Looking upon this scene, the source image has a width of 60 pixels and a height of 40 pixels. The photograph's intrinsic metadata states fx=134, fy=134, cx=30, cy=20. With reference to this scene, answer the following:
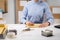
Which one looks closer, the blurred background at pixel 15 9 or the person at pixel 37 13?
the person at pixel 37 13

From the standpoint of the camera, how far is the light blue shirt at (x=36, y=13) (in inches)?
85.8

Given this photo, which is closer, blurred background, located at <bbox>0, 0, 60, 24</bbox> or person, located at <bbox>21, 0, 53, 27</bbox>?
person, located at <bbox>21, 0, 53, 27</bbox>

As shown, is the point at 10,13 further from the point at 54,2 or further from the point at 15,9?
the point at 54,2

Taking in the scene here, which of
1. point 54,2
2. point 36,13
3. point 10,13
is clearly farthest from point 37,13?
point 10,13

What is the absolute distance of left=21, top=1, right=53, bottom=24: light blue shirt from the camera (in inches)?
85.8

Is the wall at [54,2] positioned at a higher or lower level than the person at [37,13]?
higher

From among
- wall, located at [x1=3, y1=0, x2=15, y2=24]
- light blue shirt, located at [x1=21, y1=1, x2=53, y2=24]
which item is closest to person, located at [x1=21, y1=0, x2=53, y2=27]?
light blue shirt, located at [x1=21, y1=1, x2=53, y2=24]

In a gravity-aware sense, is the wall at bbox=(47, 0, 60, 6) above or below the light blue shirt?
above

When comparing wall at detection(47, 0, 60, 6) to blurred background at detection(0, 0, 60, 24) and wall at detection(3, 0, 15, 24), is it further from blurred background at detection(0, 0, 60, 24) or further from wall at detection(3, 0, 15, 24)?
wall at detection(3, 0, 15, 24)

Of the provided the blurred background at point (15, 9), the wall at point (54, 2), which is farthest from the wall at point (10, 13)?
the wall at point (54, 2)

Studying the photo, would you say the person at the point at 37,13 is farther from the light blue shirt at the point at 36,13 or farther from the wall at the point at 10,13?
the wall at the point at 10,13

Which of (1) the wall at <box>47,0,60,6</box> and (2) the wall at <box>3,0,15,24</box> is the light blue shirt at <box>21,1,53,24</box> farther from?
(2) the wall at <box>3,0,15,24</box>

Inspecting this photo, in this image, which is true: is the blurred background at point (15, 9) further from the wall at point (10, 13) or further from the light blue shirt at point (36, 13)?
the light blue shirt at point (36, 13)

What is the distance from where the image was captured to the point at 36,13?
7.25 ft
